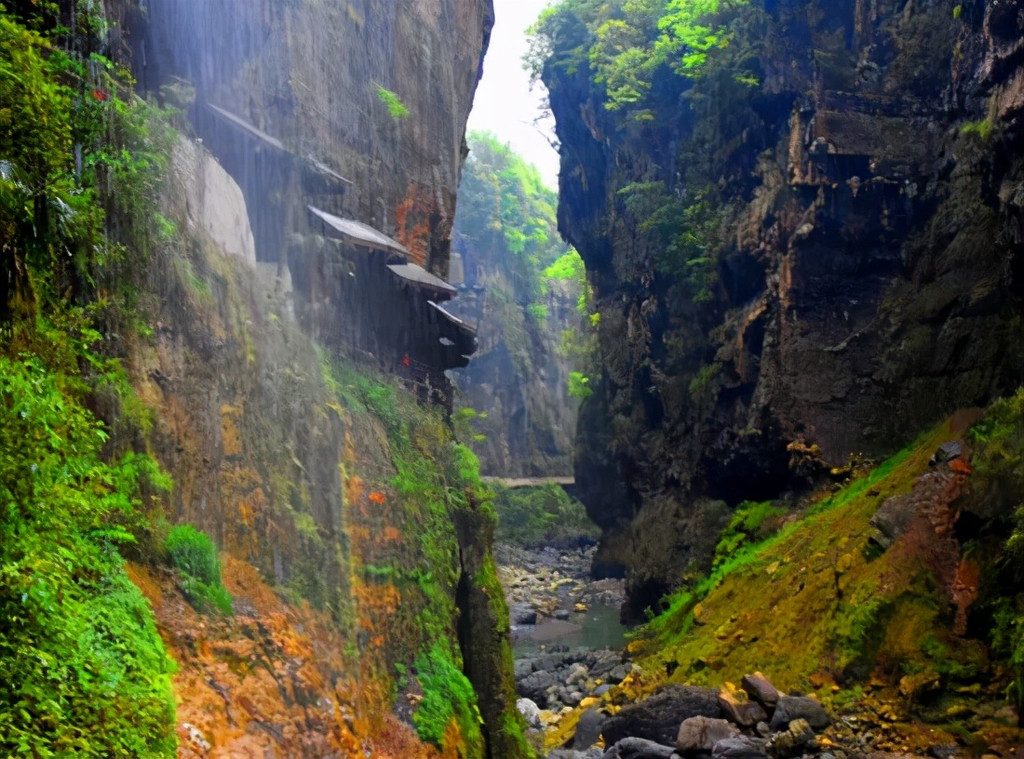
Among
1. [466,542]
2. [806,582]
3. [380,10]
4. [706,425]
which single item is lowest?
[806,582]

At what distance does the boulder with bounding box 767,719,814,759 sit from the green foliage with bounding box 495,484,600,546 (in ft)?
123

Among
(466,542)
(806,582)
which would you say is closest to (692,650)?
(806,582)

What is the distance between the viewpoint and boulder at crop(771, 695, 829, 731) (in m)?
12.7

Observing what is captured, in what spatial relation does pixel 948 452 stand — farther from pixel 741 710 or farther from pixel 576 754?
pixel 576 754

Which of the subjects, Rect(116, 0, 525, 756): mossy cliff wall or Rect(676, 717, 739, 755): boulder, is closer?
Rect(116, 0, 525, 756): mossy cliff wall

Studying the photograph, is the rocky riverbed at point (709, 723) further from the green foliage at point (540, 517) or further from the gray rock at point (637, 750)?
the green foliage at point (540, 517)

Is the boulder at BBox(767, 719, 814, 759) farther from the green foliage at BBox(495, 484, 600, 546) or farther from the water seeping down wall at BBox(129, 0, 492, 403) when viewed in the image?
the green foliage at BBox(495, 484, 600, 546)

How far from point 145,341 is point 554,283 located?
65435 millimetres

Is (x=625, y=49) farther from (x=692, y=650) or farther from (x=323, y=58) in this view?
(x=692, y=650)

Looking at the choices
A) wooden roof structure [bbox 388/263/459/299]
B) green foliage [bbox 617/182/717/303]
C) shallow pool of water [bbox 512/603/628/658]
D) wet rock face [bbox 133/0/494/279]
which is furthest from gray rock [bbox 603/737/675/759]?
green foliage [bbox 617/182/717/303]

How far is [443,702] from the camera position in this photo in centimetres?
1077

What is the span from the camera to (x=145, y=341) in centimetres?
812

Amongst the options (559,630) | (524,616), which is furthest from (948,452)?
(524,616)

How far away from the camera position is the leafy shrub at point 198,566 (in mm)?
7559
